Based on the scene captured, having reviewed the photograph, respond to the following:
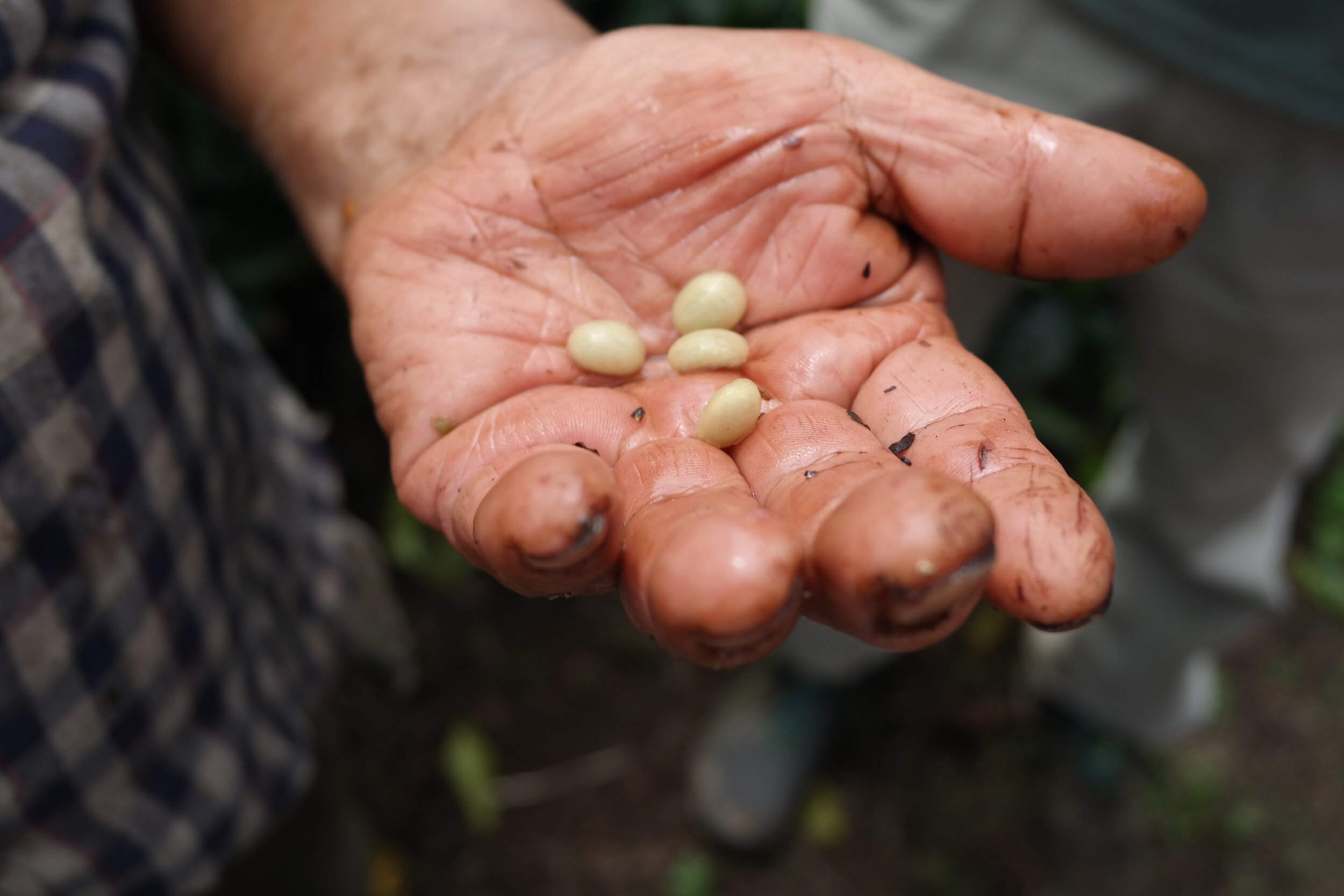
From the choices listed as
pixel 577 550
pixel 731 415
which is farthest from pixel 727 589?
pixel 731 415

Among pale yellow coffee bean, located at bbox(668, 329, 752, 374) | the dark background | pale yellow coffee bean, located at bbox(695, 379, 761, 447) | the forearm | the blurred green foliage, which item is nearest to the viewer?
pale yellow coffee bean, located at bbox(695, 379, 761, 447)

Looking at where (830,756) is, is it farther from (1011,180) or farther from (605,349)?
(1011,180)

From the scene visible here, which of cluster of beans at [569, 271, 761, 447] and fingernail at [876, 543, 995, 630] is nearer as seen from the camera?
fingernail at [876, 543, 995, 630]

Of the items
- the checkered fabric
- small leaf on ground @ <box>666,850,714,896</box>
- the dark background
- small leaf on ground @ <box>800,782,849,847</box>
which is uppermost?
the checkered fabric

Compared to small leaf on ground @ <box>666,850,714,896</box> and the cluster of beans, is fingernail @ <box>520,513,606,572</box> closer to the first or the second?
the cluster of beans

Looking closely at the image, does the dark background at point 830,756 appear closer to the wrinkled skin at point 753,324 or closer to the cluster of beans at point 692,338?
the wrinkled skin at point 753,324

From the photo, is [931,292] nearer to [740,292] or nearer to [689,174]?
[740,292]

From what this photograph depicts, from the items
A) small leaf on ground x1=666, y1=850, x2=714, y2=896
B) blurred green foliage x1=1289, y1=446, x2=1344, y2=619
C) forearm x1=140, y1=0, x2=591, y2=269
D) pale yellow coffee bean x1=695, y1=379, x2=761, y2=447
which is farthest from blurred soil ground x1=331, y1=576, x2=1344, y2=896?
pale yellow coffee bean x1=695, y1=379, x2=761, y2=447

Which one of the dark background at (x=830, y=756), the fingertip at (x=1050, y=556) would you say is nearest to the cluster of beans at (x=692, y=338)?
the fingertip at (x=1050, y=556)
